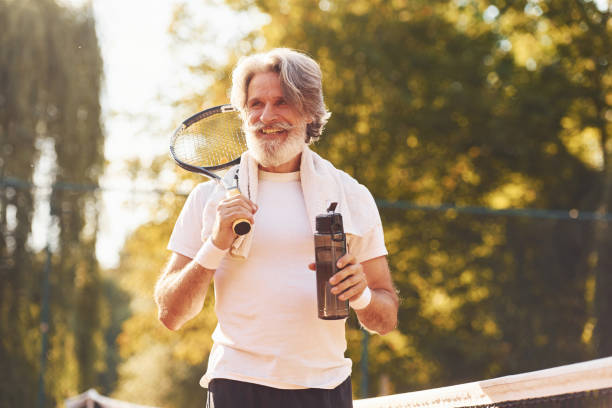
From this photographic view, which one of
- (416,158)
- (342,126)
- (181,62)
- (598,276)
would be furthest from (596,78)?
(181,62)

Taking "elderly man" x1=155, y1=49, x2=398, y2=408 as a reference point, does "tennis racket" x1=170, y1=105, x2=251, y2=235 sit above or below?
above

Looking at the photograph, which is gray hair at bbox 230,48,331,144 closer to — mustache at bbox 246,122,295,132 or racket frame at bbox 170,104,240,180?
mustache at bbox 246,122,295,132

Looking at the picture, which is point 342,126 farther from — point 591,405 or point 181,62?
point 591,405

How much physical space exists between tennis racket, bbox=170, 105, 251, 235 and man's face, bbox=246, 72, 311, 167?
0.41 meters

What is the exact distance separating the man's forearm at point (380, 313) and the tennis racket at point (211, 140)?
0.79 meters

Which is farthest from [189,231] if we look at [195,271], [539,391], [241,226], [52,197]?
[52,197]

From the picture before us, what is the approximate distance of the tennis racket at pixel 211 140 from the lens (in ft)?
8.52

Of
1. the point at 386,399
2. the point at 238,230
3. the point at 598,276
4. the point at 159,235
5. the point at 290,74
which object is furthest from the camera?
the point at 159,235

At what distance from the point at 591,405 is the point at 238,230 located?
108cm

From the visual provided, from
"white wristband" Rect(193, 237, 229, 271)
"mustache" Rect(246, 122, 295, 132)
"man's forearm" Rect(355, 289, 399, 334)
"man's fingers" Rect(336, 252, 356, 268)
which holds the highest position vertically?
"mustache" Rect(246, 122, 295, 132)

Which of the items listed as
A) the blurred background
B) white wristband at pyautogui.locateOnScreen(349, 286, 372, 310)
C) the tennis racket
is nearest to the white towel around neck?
white wristband at pyautogui.locateOnScreen(349, 286, 372, 310)

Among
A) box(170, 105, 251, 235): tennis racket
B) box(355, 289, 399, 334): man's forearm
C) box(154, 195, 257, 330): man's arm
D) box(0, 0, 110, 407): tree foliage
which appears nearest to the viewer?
box(154, 195, 257, 330): man's arm

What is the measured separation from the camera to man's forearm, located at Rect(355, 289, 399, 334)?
2016 mm

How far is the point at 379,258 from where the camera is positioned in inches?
84.3
